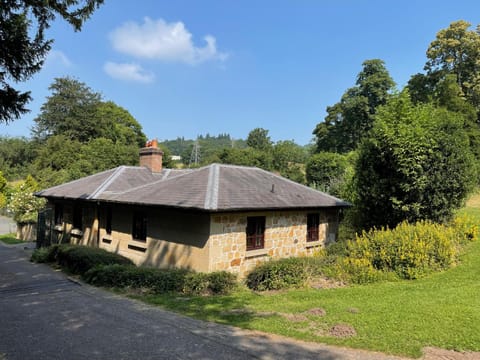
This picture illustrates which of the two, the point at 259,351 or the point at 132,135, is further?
the point at 132,135

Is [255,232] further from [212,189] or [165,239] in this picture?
[165,239]

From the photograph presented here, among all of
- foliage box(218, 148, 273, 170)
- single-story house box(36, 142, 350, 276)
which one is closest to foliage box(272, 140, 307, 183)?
foliage box(218, 148, 273, 170)

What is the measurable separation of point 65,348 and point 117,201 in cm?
875

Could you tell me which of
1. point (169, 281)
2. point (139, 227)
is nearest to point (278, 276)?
point (169, 281)

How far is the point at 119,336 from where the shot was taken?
251 inches

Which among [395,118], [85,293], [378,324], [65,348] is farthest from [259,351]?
[395,118]

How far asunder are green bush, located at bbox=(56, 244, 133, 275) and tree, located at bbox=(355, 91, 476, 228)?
33.9 feet

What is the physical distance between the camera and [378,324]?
21.7 ft

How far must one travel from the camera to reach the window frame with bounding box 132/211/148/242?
1428 centimetres

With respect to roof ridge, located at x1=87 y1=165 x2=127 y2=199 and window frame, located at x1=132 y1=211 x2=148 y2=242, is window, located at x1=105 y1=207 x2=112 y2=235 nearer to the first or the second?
roof ridge, located at x1=87 y1=165 x2=127 y2=199

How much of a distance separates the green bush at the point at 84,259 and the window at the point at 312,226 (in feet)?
25.8

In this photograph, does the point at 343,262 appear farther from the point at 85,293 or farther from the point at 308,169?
the point at 308,169

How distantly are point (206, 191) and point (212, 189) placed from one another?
26cm

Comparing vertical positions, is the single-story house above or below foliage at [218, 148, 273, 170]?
below
